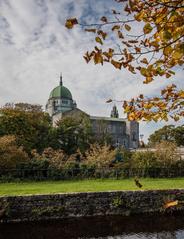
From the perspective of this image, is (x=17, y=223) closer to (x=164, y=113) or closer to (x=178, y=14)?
(x=164, y=113)

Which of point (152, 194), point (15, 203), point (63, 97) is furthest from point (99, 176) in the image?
point (63, 97)

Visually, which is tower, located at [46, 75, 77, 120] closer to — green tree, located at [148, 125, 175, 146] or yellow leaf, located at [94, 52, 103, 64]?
green tree, located at [148, 125, 175, 146]

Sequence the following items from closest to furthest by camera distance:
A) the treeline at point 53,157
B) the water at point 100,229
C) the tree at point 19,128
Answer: the water at point 100,229, the treeline at point 53,157, the tree at point 19,128

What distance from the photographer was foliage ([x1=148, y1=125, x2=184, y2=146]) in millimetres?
54066

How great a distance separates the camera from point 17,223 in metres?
13.9

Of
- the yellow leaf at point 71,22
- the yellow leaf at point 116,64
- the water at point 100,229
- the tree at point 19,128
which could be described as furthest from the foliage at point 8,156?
the yellow leaf at point 71,22

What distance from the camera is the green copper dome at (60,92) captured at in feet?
332

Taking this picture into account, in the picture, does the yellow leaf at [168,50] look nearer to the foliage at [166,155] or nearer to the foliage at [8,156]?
the foliage at [8,156]

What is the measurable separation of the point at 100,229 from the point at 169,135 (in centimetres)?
4820

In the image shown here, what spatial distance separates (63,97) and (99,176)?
74648mm

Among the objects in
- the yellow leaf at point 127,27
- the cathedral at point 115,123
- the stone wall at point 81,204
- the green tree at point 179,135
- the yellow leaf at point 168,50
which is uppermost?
the cathedral at point 115,123

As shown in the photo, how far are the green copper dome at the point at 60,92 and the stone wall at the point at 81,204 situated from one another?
8589 centimetres

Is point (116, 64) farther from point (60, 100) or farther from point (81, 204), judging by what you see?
point (60, 100)

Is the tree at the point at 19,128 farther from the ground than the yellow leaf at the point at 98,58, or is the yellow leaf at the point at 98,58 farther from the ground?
the tree at the point at 19,128
